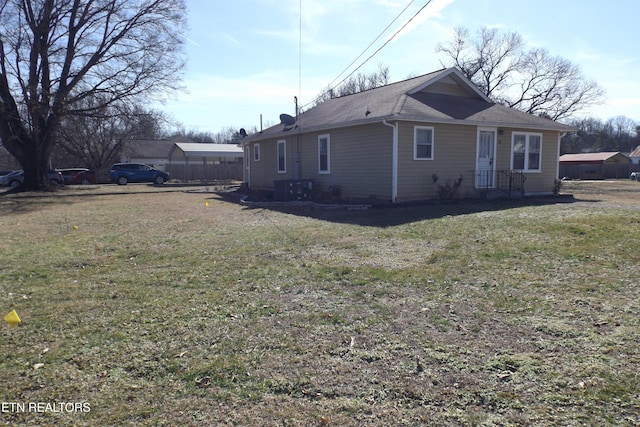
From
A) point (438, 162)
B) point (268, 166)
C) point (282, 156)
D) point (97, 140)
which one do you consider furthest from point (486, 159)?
point (97, 140)

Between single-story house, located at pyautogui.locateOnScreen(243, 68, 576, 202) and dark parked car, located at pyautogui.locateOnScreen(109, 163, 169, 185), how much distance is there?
60.5 feet

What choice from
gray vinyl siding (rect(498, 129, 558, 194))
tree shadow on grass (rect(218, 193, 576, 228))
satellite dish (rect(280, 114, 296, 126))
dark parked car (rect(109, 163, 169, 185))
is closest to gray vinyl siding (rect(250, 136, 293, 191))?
satellite dish (rect(280, 114, 296, 126))

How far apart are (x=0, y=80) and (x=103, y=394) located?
24.6 metres

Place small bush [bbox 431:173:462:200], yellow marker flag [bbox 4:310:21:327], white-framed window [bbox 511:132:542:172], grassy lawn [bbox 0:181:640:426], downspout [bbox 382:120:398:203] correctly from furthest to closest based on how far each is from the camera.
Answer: white-framed window [bbox 511:132:542:172] < small bush [bbox 431:173:462:200] < downspout [bbox 382:120:398:203] < yellow marker flag [bbox 4:310:21:327] < grassy lawn [bbox 0:181:640:426]

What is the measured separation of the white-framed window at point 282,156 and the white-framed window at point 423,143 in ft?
22.9

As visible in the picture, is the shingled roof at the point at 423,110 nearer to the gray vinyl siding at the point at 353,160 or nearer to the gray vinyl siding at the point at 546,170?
the gray vinyl siding at the point at 353,160

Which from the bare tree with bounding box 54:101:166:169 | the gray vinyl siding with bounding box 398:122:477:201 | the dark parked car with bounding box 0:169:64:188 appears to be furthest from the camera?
the bare tree with bounding box 54:101:166:169

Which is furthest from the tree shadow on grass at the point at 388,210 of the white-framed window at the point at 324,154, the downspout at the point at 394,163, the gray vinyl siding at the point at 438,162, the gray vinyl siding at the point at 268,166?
the gray vinyl siding at the point at 268,166

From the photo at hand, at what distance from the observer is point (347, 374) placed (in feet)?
10.2

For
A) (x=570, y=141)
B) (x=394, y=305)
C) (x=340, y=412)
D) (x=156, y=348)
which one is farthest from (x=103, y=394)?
(x=570, y=141)

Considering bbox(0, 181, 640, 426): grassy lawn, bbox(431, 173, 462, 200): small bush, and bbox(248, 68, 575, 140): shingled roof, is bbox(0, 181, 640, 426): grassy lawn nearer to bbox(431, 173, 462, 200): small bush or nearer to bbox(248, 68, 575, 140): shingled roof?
bbox(431, 173, 462, 200): small bush

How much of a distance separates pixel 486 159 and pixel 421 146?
116 inches

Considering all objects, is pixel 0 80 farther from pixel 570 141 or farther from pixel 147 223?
pixel 570 141

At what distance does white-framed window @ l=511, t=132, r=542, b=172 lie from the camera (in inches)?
627
